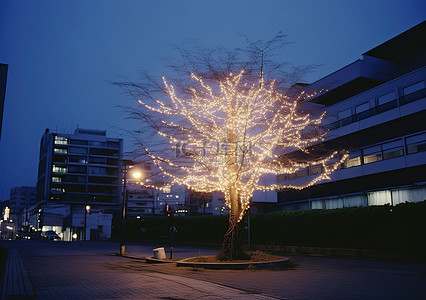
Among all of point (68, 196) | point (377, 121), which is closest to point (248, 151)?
point (377, 121)

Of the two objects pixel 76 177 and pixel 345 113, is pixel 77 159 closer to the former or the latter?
pixel 76 177

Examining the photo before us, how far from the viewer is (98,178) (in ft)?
360

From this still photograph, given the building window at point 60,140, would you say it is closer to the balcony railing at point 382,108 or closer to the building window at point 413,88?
the balcony railing at point 382,108

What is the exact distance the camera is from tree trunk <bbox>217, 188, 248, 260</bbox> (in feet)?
55.4

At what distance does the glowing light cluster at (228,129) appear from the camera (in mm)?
17016

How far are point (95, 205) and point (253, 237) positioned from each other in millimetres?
85991

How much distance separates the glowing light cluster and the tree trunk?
0.25 metres

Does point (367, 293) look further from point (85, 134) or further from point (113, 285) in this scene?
point (85, 134)

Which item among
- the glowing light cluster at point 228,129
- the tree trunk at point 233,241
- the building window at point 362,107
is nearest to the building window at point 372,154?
the building window at point 362,107

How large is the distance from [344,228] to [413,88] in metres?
13.4

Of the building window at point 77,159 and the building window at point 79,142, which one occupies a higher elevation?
the building window at point 79,142

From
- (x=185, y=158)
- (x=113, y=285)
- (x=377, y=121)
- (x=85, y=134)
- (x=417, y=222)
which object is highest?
(x=85, y=134)

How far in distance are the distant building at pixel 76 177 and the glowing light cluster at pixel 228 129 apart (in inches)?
3399

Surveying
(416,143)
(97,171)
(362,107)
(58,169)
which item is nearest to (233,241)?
(416,143)
